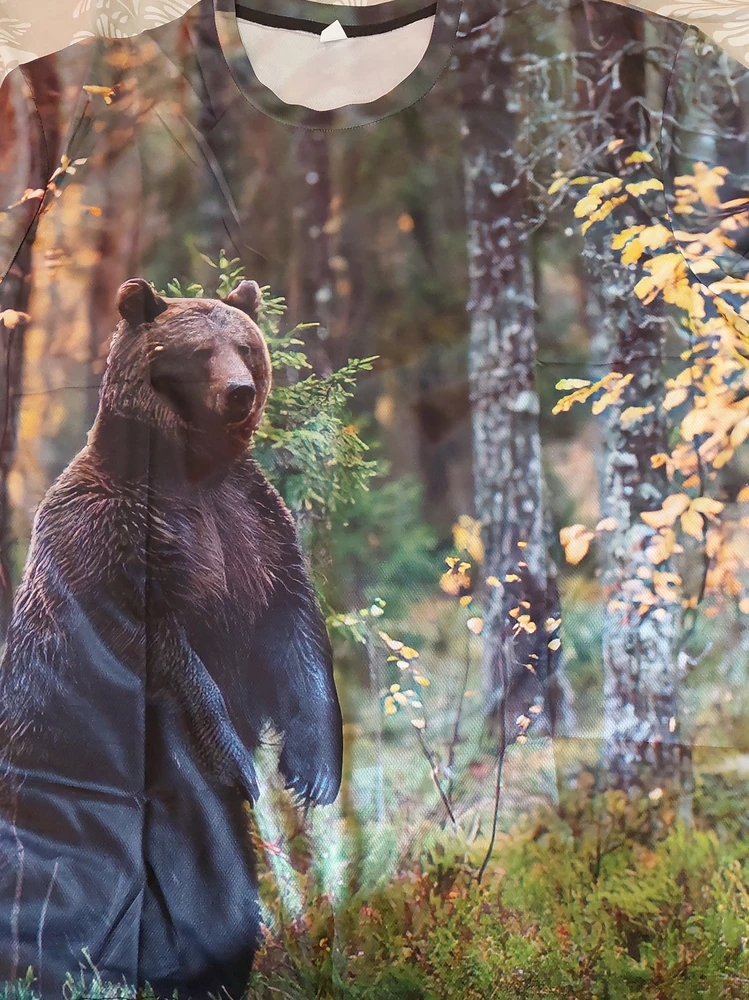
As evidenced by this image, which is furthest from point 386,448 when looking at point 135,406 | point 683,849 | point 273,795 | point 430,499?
point 683,849

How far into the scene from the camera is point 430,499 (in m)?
0.95

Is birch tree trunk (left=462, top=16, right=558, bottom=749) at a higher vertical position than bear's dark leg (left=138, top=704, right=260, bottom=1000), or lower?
higher

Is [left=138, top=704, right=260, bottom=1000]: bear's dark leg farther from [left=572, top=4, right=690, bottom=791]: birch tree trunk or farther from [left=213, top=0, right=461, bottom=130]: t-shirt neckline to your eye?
[left=213, top=0, right=461, bottom=130]: t-shirt neckline

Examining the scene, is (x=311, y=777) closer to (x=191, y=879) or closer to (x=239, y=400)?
(x=191, y=879)

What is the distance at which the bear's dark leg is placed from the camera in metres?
0.88

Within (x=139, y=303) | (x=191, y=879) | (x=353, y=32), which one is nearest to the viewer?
(x=191, y=879)

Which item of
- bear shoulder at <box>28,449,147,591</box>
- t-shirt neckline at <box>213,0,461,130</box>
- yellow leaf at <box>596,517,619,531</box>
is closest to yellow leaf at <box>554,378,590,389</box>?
yellow leaf at <box>596,517,619,531</box>

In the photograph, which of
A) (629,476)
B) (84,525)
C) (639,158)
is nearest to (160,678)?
(84,525)

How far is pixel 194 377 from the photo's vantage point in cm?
97

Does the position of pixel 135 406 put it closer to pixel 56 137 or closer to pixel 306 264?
pixel 306 264

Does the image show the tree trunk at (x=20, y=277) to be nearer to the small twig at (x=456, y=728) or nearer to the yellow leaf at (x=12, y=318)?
the yellow leaf at (x=12, y=318)

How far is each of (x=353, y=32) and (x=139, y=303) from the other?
0.50 metres

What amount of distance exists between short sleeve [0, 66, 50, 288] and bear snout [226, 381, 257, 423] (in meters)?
0.35

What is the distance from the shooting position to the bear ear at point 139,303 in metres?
1.00
